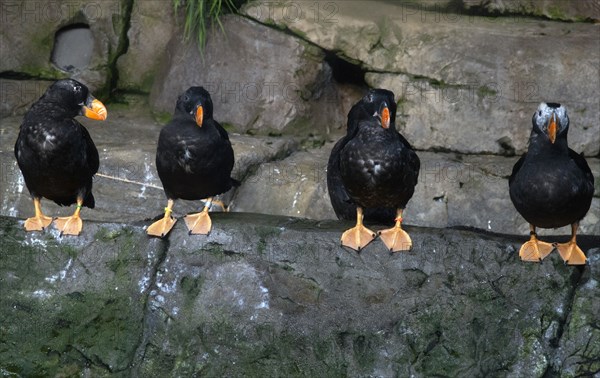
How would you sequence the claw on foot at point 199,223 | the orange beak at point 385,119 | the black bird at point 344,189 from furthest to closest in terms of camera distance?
the black bird at point 344,189 → the claw on foot at point 199,223 → the orange beak at point 385,119

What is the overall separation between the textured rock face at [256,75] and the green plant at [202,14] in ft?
0.27

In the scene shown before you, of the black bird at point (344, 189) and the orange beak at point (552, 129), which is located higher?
the orange beak at point (552, 129)

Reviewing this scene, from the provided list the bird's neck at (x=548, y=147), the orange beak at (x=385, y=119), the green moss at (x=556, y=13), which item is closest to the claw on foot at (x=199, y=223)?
the orange beak at (x=385, y=119)

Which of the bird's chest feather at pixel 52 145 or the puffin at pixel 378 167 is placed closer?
the puffin at pixel 378 167

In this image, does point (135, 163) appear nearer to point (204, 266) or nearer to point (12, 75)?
point (12, 75)

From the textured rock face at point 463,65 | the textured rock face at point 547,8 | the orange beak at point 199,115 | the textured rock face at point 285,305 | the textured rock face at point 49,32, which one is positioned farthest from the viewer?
the textured rock face at point 49,32

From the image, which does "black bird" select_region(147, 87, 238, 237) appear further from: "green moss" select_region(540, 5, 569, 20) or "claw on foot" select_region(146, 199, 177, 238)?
"green moss" select_region(540, 5, 569, 20)

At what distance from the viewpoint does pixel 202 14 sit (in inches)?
347

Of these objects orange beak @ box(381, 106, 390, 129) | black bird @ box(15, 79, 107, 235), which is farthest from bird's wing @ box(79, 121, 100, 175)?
orange beak @ box(381, 106, 390, 129)

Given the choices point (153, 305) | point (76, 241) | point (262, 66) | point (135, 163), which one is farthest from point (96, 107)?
point (262, 66)

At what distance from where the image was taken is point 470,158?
8.35m

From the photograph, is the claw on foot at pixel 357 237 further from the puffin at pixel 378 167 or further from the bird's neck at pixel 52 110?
the bird's neck at pixel 52 110

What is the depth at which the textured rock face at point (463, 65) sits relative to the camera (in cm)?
827

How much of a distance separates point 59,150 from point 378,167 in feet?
5.71
